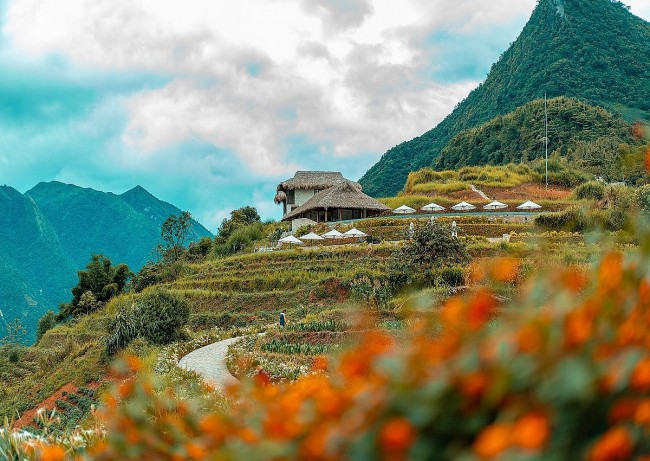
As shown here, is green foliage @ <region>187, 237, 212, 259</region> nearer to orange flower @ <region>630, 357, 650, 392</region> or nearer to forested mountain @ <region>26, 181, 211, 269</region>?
orange flower @ <region>630, 357, 650, 392</region>

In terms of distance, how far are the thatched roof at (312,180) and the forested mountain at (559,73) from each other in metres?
27.1

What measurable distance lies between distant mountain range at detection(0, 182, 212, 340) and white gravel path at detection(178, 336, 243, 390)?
7656cm

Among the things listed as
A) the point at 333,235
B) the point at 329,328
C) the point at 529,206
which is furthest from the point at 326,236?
the point at 329,328

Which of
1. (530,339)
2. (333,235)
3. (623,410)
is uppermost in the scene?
(530,339)

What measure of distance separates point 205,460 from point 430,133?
89815mm

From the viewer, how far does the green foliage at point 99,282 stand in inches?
1614

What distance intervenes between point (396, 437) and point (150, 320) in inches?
681

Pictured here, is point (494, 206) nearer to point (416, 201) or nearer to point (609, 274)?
point (416, 201)

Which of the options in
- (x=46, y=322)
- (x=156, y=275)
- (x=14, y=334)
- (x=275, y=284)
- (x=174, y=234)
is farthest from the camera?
(x=174, y=234)

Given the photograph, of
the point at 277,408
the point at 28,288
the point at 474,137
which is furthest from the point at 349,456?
the point at 28,288

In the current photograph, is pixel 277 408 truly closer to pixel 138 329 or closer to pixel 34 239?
pixel 138 329

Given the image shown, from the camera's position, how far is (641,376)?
4.24 feet

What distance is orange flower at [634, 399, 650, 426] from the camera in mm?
1251

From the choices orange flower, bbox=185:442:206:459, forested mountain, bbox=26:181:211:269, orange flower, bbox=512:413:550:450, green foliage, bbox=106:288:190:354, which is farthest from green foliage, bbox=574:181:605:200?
forested mountain, bbox=26:181:211:269
